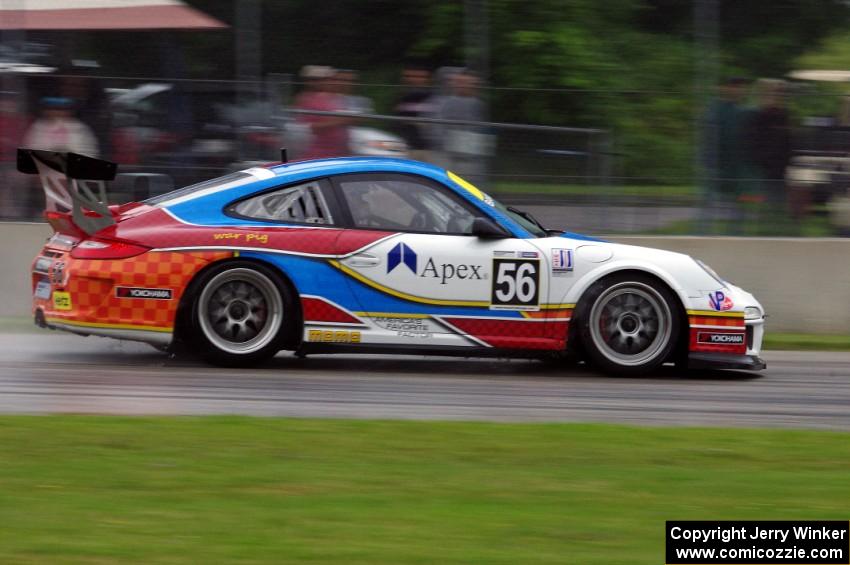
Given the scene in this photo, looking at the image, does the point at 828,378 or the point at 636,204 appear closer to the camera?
the point at 828,378

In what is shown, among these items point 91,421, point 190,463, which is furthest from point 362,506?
point 91,421

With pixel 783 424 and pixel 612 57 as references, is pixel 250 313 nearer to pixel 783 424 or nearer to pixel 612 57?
pixel 783 424

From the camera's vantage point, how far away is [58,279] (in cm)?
827

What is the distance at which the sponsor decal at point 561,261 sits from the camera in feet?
27.3

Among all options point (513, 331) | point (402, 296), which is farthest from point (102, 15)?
point (513, 331)

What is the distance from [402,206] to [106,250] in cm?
195

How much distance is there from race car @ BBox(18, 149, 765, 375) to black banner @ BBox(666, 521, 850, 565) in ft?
12.7

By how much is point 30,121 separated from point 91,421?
561cm

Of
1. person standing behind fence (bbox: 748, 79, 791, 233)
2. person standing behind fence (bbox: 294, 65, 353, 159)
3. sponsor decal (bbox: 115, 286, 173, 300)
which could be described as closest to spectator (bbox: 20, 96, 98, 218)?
person standing behind fence (bbox: 294, 65, 353, 159)

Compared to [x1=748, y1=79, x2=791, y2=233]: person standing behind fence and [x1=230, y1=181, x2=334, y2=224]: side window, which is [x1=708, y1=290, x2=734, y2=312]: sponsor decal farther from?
[x1=748, y1=79, x2=791, y2=233]: person standing behind fence

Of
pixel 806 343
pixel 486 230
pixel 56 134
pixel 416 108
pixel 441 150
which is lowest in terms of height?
pixel 806 343

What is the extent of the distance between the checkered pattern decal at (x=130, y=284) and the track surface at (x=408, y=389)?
0.36m

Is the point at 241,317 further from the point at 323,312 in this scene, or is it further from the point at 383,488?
the point at 383,488

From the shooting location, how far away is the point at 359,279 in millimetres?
8281
